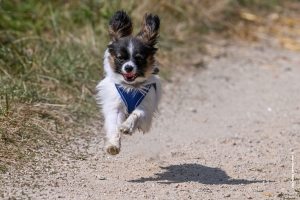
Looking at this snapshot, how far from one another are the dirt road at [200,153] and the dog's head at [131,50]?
3.04ft

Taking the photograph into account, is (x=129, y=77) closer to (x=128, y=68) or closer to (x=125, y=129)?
(x=128, y=68)

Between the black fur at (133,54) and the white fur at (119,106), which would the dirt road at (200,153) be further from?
the black fur at (133,54)

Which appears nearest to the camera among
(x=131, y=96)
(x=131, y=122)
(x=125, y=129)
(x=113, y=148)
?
(x=113, y=148)

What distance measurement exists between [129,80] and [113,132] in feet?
1.82

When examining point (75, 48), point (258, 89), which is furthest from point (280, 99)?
point (75, 48)

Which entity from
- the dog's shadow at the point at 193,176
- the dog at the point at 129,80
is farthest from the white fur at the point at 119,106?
the dog's shadow at the point at 193,176

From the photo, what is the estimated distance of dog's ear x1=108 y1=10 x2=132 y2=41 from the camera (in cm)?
651

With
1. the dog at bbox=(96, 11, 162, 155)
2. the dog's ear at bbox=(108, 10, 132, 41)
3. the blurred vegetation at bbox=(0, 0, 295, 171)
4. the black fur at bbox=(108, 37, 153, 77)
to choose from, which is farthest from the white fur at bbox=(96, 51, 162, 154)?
the blurred vegetation at bbox=(0, 0, 295, 171)

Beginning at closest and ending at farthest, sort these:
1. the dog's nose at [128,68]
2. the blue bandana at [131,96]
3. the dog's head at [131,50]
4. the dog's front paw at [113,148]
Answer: the dog's front paw at [113,148] → the dog's nose at [128,68] → the dog's head at [131,50] → the blue bandana at [131,96]

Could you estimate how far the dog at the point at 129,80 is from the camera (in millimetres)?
6129

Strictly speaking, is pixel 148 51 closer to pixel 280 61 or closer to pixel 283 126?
pixel 283 126

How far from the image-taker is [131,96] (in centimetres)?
630

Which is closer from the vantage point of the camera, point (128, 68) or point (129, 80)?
point (128, 68)

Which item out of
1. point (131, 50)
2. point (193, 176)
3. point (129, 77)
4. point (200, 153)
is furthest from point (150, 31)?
point (193, 176)
